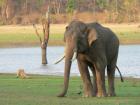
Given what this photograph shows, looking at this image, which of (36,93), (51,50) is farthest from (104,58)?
(51,50)

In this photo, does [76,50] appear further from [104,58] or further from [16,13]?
[16,13]

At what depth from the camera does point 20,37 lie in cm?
5838

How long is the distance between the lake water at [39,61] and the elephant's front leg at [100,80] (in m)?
12.9

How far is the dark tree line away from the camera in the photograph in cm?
8238

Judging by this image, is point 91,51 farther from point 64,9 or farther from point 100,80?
point 64,9

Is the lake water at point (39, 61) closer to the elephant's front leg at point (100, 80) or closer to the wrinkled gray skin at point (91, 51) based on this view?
the wrinkled gray skin at point (91, 51)

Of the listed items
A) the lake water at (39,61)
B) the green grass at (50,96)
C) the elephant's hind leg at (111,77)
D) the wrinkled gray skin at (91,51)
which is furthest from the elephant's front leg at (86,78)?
the lake water at (39,61)

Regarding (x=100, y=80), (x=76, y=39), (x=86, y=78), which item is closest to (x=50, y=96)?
(x=86, y=78)

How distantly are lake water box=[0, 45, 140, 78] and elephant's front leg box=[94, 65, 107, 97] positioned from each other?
12.9m

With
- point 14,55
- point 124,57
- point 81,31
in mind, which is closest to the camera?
point 81,31

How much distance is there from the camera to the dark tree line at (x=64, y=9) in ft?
270

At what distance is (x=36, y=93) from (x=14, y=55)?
29538 millimetres

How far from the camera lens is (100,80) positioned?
1795 cm

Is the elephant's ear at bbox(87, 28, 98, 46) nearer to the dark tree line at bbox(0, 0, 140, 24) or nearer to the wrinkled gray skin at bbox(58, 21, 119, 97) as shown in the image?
the wrinkled gray skin at bbox(58, 21, 119, 97)
